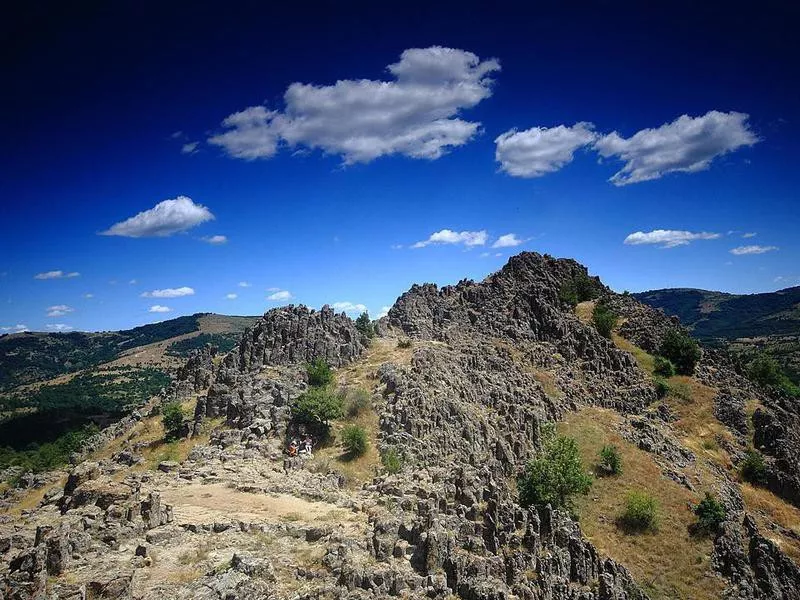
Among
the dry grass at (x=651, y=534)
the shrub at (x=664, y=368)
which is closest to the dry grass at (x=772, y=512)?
the dry grass at (x=651, y=534)

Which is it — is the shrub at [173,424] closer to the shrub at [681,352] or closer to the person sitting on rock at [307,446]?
the person sitting on rock at [307,446]

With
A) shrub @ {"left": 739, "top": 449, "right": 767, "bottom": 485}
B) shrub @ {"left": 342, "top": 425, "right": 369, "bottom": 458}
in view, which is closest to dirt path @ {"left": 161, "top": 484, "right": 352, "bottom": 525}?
shrub @ {"left": 342, "top": 425, "right": 369, "bottom": 458}

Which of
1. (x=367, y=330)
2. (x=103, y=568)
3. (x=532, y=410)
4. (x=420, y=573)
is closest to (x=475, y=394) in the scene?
→ (x=532, y=410)

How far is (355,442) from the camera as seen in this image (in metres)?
48.8

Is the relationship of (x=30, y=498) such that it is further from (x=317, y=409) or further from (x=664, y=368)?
(x=664, y=368)

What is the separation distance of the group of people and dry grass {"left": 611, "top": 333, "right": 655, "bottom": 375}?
212 ft

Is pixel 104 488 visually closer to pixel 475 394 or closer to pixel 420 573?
pixel 420 573

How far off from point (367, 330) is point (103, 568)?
5962 centimetres

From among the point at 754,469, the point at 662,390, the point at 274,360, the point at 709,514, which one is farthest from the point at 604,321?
the point at 274,360

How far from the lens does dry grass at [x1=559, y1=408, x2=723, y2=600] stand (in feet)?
164

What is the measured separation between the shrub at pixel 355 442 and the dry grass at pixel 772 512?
47251mm

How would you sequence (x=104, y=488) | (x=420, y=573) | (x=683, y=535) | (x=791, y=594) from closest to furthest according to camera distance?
(x=420, y=573) → (x=104, y=488) → (x=791, y=594) → (x=683, y=535)

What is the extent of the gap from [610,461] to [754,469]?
69.7 feet

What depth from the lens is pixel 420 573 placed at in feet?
87.6
